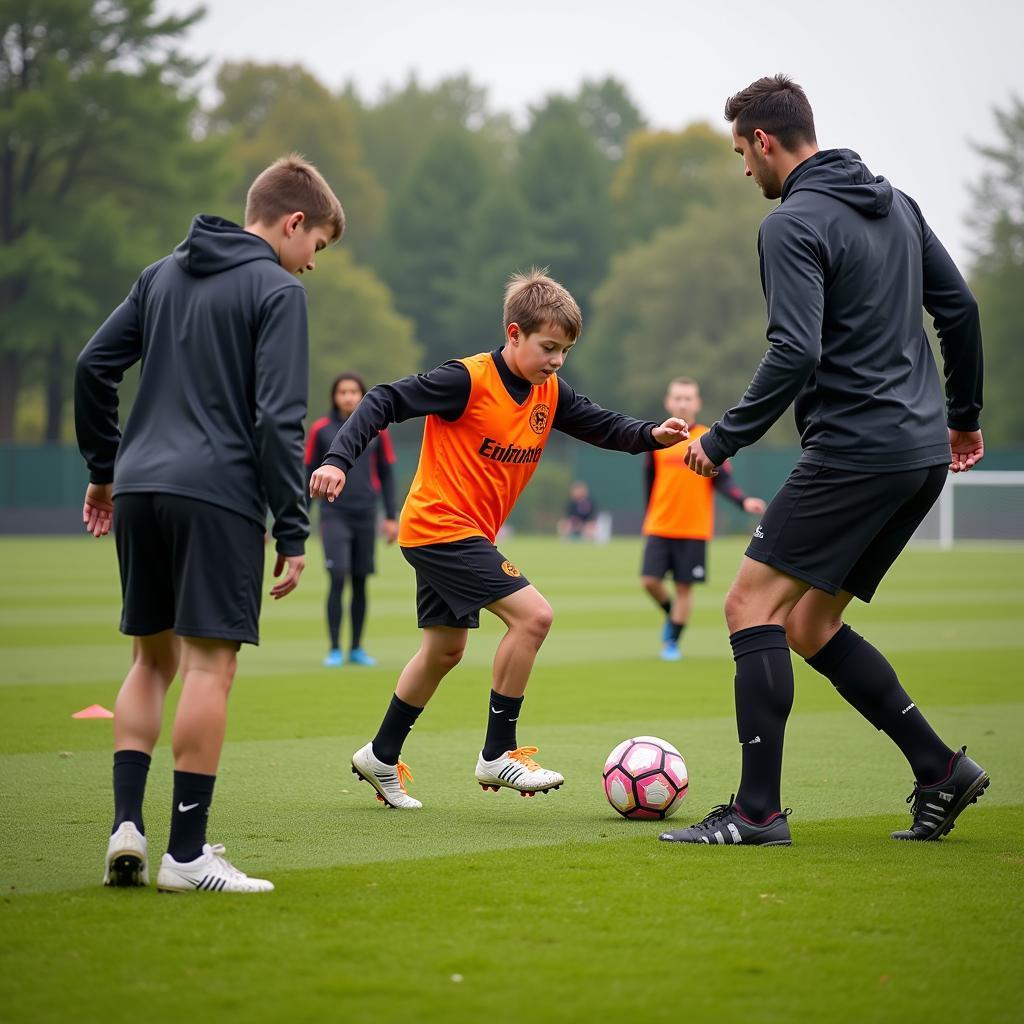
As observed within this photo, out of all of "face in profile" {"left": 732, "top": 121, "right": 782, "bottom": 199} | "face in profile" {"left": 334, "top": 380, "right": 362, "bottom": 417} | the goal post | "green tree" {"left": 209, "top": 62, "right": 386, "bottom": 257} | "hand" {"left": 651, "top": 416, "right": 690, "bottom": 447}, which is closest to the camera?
"face in profile" {"left": 732, "top": 121, "right": 782, "bottom": 199}

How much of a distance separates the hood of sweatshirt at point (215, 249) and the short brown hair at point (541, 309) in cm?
164

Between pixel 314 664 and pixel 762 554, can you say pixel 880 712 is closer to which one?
pixel 762 554

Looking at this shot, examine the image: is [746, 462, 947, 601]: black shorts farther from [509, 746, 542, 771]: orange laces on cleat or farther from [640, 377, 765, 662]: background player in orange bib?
[640, 377, 765, 662]: background player in orange bib

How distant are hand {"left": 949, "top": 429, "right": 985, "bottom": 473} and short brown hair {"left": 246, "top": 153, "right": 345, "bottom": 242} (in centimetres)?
264

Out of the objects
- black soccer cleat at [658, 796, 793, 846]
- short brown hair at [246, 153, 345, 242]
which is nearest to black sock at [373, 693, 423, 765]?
black soccer cleat at [658, 796, 793, 846]

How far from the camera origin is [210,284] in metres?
4.92

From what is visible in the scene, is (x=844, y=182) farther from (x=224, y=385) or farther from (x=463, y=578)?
(x=224, y=385)

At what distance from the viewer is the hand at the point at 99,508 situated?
532cm

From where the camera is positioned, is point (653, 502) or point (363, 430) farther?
point (653, 502)

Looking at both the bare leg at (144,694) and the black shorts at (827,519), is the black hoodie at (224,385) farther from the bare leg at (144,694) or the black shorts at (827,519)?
the black shorts at (827,519)

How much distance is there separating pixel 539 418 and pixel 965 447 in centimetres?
172

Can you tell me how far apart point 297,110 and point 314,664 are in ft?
205

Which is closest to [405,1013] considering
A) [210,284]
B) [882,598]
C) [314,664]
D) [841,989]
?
[841,989]

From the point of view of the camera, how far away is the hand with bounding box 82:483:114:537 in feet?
17.4
